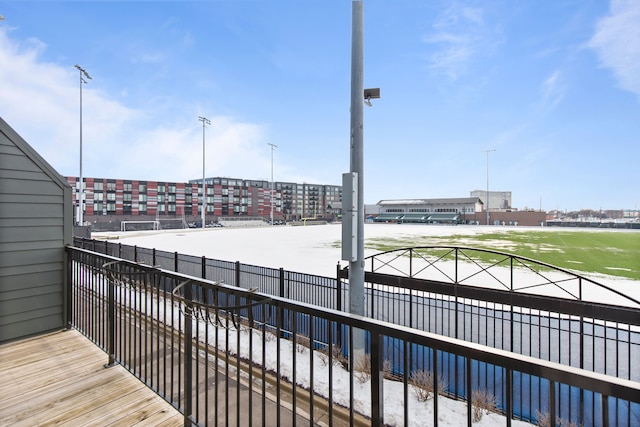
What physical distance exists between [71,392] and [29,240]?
2518 mm

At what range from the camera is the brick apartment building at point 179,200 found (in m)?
71.4

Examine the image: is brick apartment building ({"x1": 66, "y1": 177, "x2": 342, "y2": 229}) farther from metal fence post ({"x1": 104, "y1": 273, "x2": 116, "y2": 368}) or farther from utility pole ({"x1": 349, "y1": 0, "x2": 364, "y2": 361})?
utility pole ({"x1": 349, "y1": 0, "x2": 364, "y2": 361})

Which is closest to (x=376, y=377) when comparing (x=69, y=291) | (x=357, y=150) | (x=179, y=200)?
(x=357, y=150)

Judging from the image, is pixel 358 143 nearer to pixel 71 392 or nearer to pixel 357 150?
pixel 357 150

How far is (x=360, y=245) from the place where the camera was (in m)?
5.66

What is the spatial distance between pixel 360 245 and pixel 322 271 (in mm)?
8163

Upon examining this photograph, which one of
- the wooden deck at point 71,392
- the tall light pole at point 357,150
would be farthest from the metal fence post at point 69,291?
the tall light pole at point 357,150

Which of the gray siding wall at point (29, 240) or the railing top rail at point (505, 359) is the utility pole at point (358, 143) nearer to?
the railing top rail at point (505, 359)

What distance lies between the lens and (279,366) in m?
1.88

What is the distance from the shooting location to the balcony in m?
1.44

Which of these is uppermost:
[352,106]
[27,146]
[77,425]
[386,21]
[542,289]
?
[386,21]

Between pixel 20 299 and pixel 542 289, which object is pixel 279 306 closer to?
pixel 20 299

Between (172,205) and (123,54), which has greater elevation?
(123,54)

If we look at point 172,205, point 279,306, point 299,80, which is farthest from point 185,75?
point 172,205
